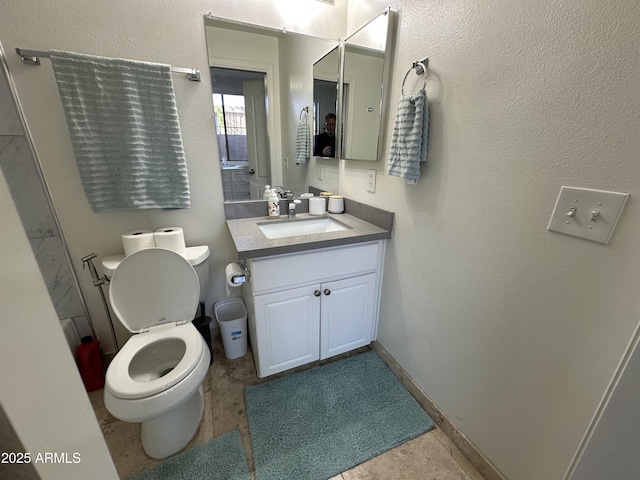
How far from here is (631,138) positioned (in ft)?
2.00

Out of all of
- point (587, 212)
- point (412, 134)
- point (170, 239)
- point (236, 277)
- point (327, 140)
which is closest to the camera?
point (587, 212)

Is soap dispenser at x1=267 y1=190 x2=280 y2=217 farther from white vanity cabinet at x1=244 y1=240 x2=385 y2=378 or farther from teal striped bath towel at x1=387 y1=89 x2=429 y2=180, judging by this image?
teal striped bath towel at x1=387 y1=89 x2=429 y2=180

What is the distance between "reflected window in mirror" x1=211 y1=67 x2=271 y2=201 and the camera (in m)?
1.48

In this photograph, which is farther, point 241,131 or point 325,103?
point 325,103

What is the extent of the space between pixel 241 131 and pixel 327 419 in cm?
165

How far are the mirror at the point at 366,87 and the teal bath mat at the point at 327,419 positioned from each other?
1288mm

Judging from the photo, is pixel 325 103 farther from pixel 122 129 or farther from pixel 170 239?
pixel 170 239

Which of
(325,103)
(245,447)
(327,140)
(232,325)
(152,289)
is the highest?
(325,103)

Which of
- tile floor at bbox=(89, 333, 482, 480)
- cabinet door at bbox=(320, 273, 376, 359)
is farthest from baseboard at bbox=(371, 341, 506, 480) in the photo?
cabinet door at bbox=(320, 273, 376, 359)

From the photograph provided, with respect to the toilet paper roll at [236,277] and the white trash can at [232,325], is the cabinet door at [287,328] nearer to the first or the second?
the toilet paper roll at [236,277]

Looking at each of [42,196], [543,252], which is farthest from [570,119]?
[42,196]

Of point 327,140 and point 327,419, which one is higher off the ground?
point 327,140

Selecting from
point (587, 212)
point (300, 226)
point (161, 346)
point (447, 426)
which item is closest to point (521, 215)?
point (587, 212)

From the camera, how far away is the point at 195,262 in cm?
144
